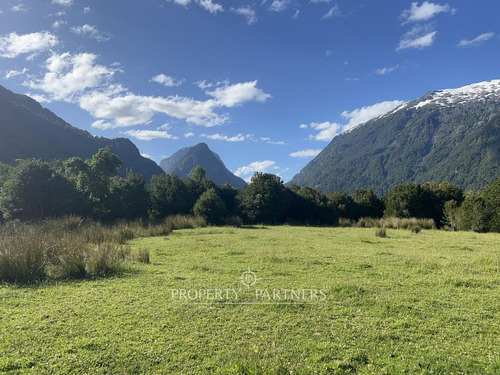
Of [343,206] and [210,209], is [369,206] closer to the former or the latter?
[343,206]

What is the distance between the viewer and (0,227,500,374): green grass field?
3383 millimetres

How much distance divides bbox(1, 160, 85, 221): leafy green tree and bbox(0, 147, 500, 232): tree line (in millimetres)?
58

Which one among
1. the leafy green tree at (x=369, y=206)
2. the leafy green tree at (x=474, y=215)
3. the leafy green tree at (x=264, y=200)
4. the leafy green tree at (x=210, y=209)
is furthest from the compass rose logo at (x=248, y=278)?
the leafy green tree at (x=369, y=206)

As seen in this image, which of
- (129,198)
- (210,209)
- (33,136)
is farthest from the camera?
(33,136)

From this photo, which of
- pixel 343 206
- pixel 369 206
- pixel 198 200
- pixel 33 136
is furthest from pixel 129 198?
pixel 33 136

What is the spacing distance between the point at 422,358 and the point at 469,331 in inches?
50.8

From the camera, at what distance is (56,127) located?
11494cm

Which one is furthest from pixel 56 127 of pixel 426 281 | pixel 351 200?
pixel 426 281

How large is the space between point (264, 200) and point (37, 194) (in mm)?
21510

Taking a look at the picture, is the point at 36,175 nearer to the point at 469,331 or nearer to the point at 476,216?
the point at 469,331

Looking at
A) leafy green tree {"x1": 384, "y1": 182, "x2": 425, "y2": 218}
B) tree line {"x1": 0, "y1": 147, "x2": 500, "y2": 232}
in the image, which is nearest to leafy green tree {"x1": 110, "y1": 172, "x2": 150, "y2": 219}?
tree line {"x1": 0, "y1": 147, "x2": 500, "y2": 232}

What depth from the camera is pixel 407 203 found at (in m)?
31.5

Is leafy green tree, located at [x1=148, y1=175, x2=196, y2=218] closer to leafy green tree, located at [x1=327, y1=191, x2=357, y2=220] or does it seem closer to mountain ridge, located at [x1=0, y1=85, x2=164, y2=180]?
leafy green tree, located at [x1=327, y1=191, x2=357, y2=220]

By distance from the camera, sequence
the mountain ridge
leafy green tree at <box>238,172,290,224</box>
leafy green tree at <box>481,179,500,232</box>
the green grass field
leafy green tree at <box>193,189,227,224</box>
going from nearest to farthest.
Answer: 1. the green grass field
2. leafy green tree at <box>481,179,500,232</box>
3. leafy green tree at <box>193,189,227,224</box>
4. leafy green tree at <box>238,172,290,224</box>
5. the mountain ridge
